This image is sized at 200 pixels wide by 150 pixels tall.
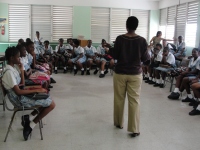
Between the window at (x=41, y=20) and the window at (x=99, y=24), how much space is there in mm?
1802

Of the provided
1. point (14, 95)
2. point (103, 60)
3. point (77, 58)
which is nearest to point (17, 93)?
point (14, 95)

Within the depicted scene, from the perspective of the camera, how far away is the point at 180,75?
5320 mm

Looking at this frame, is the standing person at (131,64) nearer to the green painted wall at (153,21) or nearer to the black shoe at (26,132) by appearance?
the black shoe at (26,132)

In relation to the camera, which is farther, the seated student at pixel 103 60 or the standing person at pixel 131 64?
the seated student at pixel 103 60

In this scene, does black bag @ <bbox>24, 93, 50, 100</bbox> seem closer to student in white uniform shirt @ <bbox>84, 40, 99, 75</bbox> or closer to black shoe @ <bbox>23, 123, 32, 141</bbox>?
black shoe @ <bbox>23, 123, 32, 141</bbox>

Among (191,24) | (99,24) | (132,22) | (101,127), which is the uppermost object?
(99,24)

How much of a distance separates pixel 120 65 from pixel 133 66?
0.18m

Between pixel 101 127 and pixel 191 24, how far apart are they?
6.02 m

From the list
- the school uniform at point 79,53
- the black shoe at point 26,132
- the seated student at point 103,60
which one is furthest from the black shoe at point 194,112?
the school uniform at point 79,53

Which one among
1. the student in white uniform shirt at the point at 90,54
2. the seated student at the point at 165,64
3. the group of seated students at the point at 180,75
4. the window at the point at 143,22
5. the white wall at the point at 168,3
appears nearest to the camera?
the group of seated students at the point at 180,75

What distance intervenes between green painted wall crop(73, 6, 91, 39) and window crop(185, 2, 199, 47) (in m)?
3.86

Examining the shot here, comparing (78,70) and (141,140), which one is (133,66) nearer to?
(141,140)

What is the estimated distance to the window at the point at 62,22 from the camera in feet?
31.9

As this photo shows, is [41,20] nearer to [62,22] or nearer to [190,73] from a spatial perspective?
[62,22]
